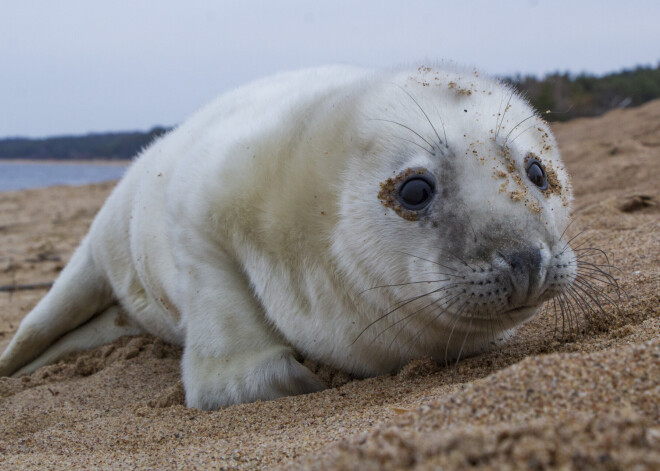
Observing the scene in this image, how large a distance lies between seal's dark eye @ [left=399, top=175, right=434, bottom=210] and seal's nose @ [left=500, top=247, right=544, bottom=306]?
0.33m

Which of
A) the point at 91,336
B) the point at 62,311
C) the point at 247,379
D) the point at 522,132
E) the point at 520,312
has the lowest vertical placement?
the point at 91,336

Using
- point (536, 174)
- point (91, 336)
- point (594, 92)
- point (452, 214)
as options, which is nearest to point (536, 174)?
point (536, 174)

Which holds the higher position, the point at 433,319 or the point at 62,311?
the point at 433,319

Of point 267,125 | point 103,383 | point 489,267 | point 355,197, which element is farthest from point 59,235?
point 489,267

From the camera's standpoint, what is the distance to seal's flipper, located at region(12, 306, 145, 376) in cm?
360

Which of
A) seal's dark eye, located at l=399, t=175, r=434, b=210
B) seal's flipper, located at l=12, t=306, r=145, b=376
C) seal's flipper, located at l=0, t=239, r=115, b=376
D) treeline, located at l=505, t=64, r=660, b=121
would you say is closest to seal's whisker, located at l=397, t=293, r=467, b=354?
seal's dark eye, located at l=399, t=175, r=434, b=210

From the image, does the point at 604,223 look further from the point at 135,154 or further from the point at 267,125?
the point at 135,154

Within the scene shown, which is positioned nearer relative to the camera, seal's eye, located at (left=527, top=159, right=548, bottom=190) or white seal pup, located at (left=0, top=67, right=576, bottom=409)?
white seal pup, located at (left=0, top=67, right=576, bottom=409)

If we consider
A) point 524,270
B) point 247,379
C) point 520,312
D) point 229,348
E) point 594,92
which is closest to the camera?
point 524,270

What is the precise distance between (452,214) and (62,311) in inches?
99.5

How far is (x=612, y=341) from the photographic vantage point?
1.88 meters

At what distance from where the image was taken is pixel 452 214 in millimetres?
1915

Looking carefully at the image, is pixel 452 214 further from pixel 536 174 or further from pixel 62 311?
pixel 62 311

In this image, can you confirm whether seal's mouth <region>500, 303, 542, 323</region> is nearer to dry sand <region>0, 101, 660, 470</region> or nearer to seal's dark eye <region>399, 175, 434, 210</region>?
dry sand <region>0, 101, 660, 470</region>
